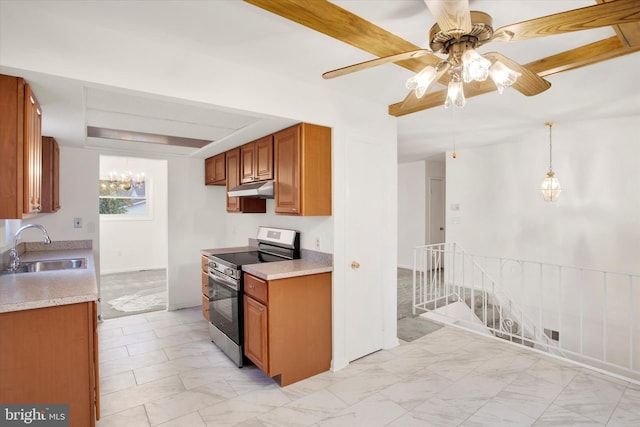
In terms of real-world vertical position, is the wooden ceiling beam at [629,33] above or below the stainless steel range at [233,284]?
above

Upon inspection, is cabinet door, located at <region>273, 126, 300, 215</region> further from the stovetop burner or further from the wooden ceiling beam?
the wooden ceiling beam

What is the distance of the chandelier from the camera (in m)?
1.41

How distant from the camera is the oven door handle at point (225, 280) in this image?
294 cm

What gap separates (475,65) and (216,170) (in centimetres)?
378

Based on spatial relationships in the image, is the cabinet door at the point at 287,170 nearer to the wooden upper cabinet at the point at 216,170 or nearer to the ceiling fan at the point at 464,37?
the ceiling fan at the point at 464,37

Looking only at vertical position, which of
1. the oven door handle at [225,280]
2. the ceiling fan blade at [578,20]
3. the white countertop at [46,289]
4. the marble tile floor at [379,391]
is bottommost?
the marble tile floor at [379,391]

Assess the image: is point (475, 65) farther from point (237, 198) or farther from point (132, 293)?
point (132, 293)

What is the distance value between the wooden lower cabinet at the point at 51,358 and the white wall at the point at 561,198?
516 cm

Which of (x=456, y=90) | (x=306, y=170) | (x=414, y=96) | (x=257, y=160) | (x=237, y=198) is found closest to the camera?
(x=456, y=90)

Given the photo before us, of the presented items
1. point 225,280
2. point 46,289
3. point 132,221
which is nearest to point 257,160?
point 225,280

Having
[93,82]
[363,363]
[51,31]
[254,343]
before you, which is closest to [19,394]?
[254,343]

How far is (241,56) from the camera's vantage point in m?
2.22

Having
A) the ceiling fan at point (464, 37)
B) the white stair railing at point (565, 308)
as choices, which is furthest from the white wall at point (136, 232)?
the ceiling fan at point (464, 37)

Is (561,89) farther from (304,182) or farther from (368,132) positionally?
(304,182)
